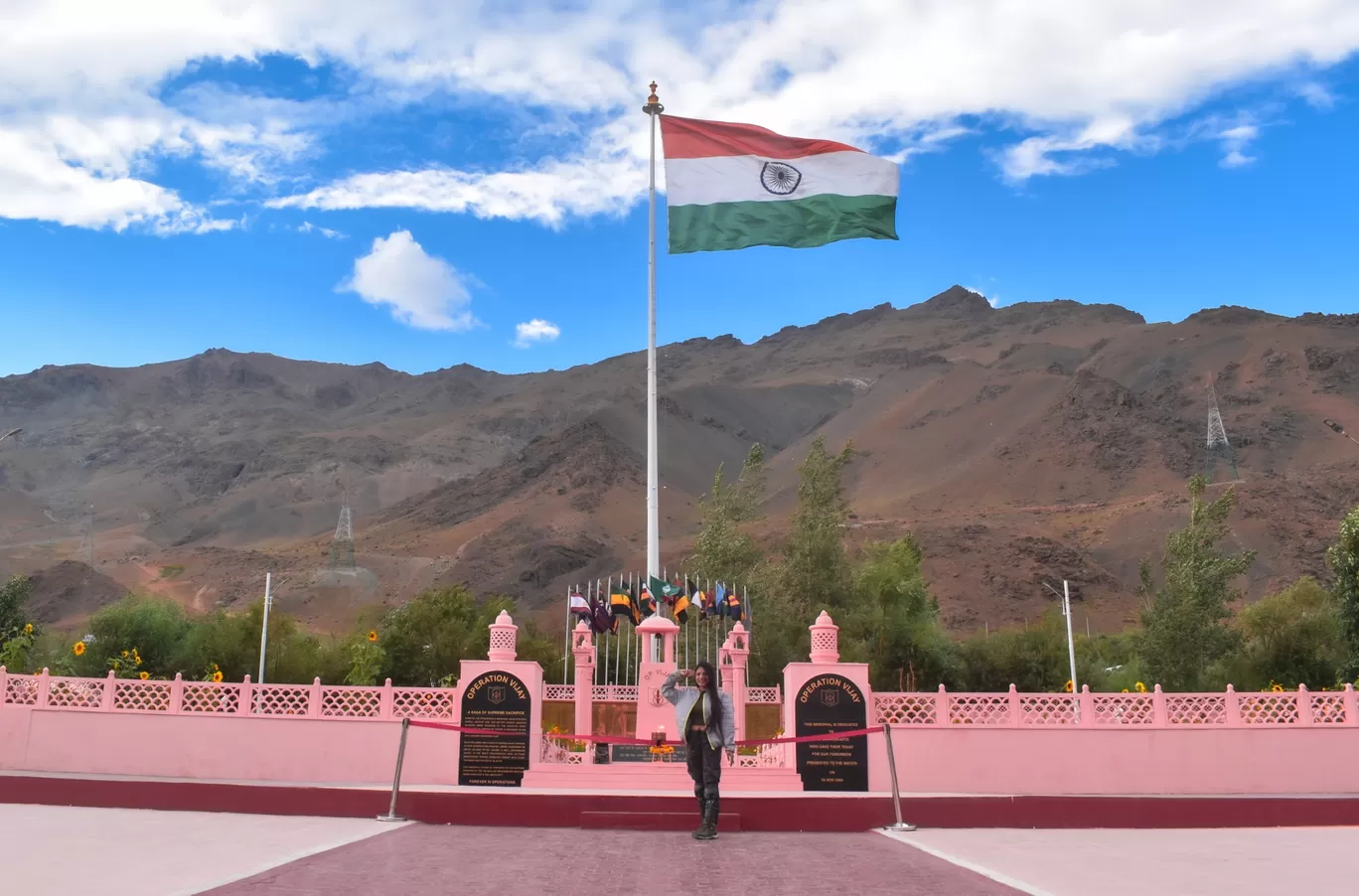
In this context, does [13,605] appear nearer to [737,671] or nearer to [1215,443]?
[737,671]

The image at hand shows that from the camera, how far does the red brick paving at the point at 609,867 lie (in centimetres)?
722

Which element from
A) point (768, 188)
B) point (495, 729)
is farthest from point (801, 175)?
point (495, 729)

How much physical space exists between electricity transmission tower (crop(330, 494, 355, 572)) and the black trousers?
85.1 metres

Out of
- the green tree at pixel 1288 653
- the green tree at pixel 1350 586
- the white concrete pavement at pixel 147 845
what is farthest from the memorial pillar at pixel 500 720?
the green tree at pixel 1288 653

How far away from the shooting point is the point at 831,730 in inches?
615

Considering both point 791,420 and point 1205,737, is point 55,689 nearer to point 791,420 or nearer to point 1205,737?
point 1205,737

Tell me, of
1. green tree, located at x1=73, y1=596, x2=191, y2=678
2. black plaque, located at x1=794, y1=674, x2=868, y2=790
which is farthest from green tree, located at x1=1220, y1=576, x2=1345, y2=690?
green tree, located at x1=73, y1=596, x2=191, y2=678

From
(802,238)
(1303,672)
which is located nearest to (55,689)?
(802,238)

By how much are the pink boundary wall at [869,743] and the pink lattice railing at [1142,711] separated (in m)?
0.02

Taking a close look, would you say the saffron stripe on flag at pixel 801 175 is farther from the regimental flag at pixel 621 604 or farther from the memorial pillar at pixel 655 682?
the memorial pillar at pixel 655 682

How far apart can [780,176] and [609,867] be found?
13571 mm

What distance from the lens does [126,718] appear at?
15906 mm

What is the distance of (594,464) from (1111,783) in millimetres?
100380

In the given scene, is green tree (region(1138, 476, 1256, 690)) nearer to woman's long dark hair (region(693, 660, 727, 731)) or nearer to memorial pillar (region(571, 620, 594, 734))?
memorial pillar (region(571, 620, 594, 734))
